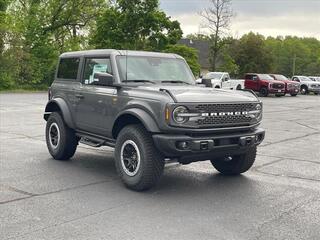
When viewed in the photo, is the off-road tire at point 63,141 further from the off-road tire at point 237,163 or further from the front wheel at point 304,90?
the front wheel at point 304,90

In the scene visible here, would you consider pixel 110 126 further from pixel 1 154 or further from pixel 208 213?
pixel 1 154

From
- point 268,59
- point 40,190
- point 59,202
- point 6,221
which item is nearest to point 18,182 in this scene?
point 40,190

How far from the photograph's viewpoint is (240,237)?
4.61 meters

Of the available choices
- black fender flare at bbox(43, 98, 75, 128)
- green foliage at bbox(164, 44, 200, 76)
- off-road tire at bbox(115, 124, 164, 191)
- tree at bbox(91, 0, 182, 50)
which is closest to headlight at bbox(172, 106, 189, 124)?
off-road tire at bbox(115, 124, 164, 191)

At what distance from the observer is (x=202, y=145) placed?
5953mm

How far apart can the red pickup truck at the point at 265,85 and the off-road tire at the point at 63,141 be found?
2901cm

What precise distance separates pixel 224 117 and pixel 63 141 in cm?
321

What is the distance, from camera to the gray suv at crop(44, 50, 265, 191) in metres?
6.01

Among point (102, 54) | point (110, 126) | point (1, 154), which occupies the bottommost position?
point (1, 154)

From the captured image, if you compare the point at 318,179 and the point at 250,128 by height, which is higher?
the point at 250,128

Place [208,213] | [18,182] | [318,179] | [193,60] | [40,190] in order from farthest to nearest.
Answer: [193,60]
[318,179]
[18,182]
[40,190]
[208,213]

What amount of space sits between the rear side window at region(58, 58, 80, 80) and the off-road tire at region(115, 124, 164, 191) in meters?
2.28

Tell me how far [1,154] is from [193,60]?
3084 cm

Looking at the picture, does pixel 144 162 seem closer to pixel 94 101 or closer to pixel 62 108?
pixel 94 101
